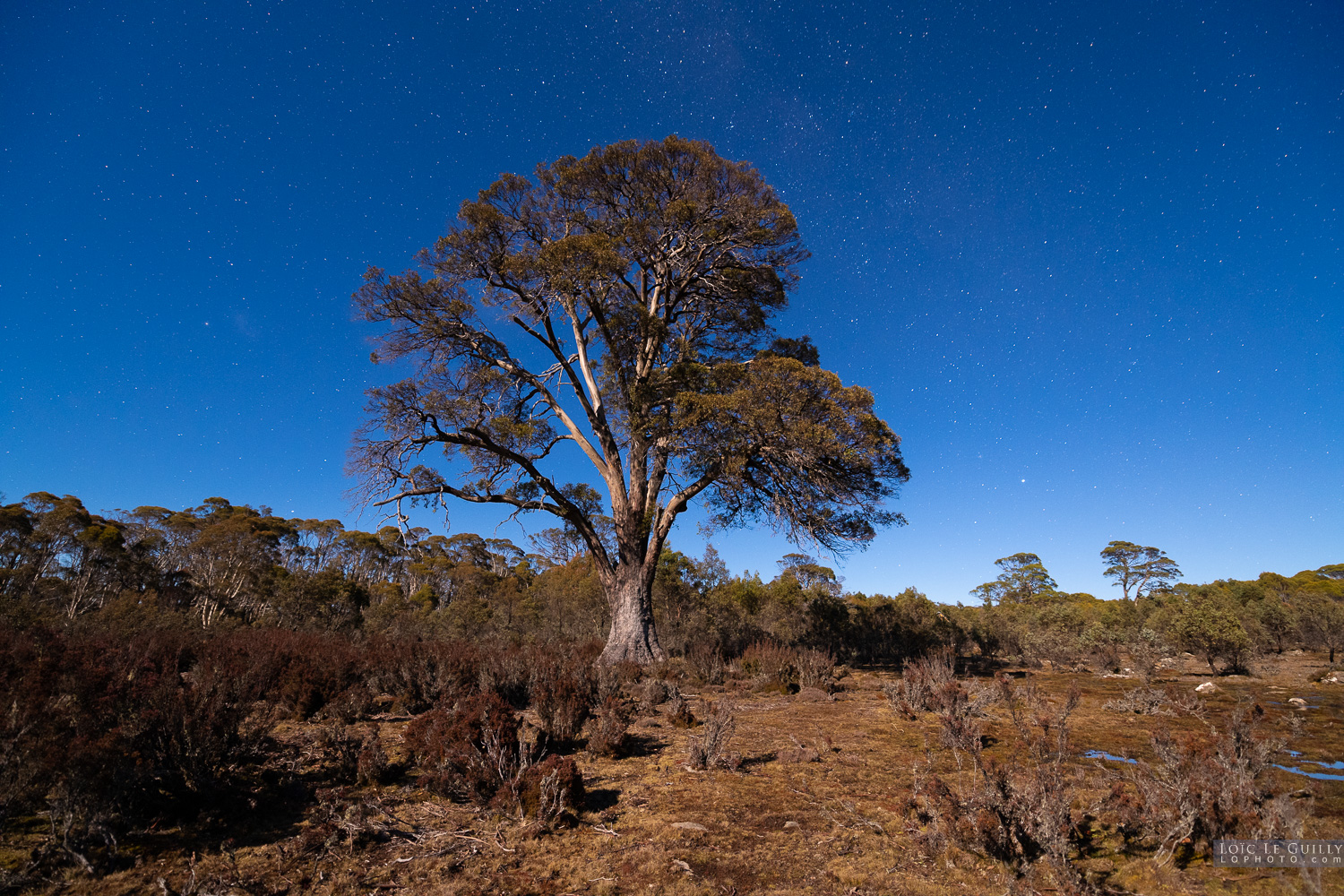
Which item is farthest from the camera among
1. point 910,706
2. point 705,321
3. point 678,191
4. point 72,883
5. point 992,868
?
point 705,321

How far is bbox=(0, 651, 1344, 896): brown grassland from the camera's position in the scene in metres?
2.75

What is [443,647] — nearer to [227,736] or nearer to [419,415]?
[419,415]

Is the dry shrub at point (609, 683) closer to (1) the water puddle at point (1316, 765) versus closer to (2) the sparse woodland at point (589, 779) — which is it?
(2) the sparse woodland at point (589, 779)

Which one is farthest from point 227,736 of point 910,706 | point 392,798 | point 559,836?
point 910,706

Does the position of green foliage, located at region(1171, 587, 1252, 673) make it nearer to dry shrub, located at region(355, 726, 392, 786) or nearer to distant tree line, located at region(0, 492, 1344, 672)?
distant tree line, located at region(0, 492, 1344, 672)

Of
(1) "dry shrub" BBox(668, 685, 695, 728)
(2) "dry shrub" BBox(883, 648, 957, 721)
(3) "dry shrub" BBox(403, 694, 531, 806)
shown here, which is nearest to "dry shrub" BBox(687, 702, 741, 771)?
(3) "dry shrub" BBox(403, 694, 531, 806)

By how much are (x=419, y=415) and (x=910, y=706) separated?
1089 centimetres

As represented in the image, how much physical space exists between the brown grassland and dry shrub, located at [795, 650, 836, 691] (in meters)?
4.38

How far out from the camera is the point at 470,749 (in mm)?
4195

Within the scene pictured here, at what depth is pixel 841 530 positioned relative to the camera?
12.0 metres

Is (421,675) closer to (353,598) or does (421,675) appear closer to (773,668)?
(773,668)

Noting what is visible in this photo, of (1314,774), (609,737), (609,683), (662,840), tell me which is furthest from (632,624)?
(1314,774)

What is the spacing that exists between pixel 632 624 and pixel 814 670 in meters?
3.99

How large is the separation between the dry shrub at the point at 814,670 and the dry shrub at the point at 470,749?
6.90 metres
